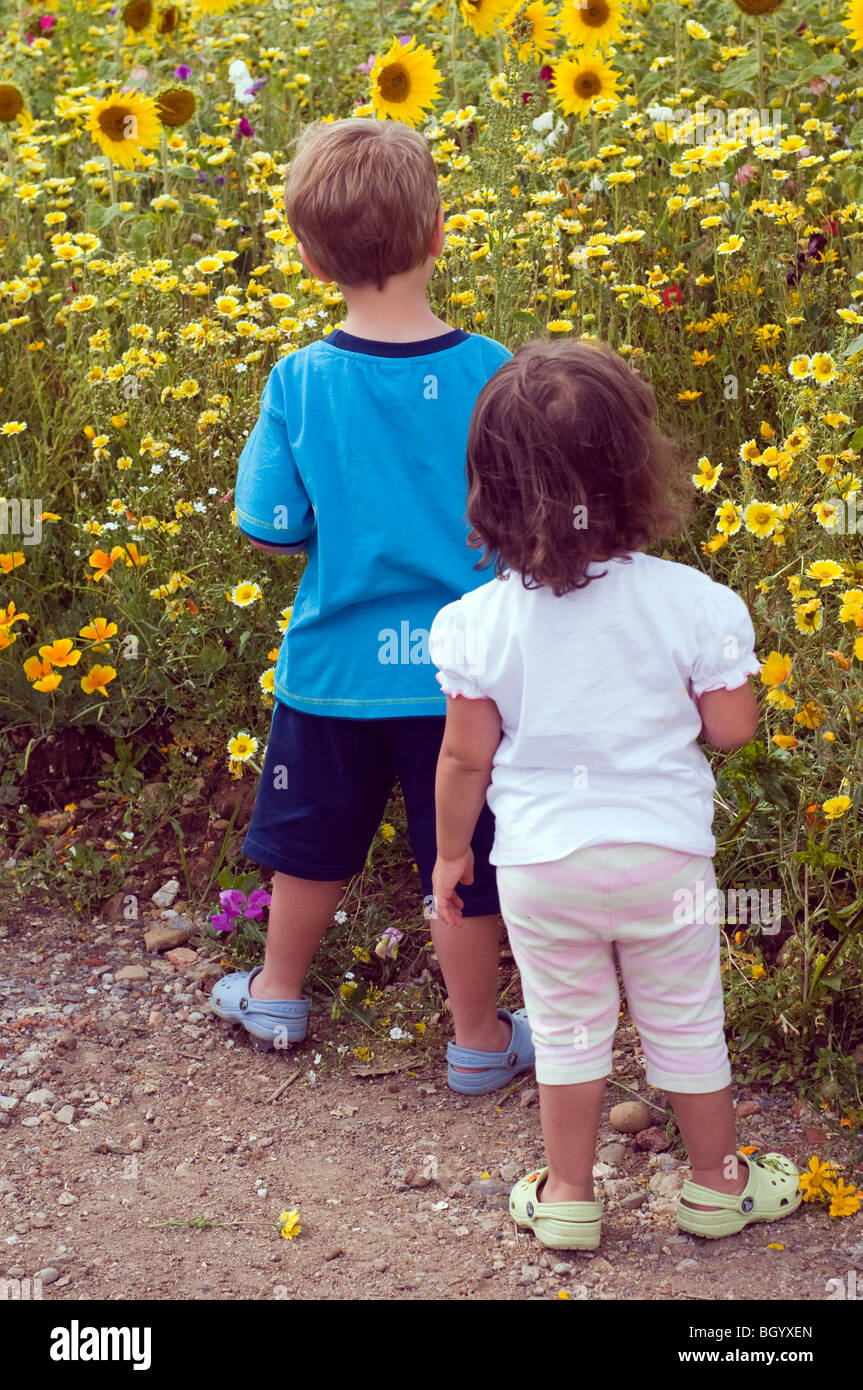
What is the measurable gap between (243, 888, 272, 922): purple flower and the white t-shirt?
1.07 m

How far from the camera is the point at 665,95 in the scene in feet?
14.5

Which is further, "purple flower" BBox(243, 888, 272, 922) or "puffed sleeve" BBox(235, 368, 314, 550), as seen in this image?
"purple flower" BBox(243, 888, 272, 922)

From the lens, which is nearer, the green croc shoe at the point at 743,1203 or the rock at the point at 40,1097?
the green croc shoe at the point at 743,1203

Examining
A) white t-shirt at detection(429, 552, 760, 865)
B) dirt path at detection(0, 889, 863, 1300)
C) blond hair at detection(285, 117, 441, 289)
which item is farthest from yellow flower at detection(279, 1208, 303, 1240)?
blond hair at detection(285, 117, 441, 289)

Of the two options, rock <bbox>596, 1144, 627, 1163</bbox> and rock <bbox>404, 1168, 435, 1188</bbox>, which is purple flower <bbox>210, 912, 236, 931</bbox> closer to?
rock <bbox>404, 1168, 435, 1188</bbox>

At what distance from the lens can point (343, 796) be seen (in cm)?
244

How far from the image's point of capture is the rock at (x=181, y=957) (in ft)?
9.63

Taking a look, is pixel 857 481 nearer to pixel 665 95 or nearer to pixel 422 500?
pixel 422 500

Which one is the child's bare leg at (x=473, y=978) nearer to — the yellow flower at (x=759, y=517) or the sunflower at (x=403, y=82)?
the yellow flower at (x=759, y=517)

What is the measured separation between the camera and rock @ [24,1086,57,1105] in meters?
2.53

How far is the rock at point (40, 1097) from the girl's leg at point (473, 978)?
2.31 ft

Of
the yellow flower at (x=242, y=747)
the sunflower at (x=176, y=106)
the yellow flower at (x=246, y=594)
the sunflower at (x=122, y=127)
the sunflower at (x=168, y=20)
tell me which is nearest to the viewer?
the yellow flower at (x=242, y=747)

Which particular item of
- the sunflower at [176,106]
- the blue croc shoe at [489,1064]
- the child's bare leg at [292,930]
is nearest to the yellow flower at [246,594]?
the child's bare leg at [292,930]

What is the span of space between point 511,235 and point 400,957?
62.4 inches
